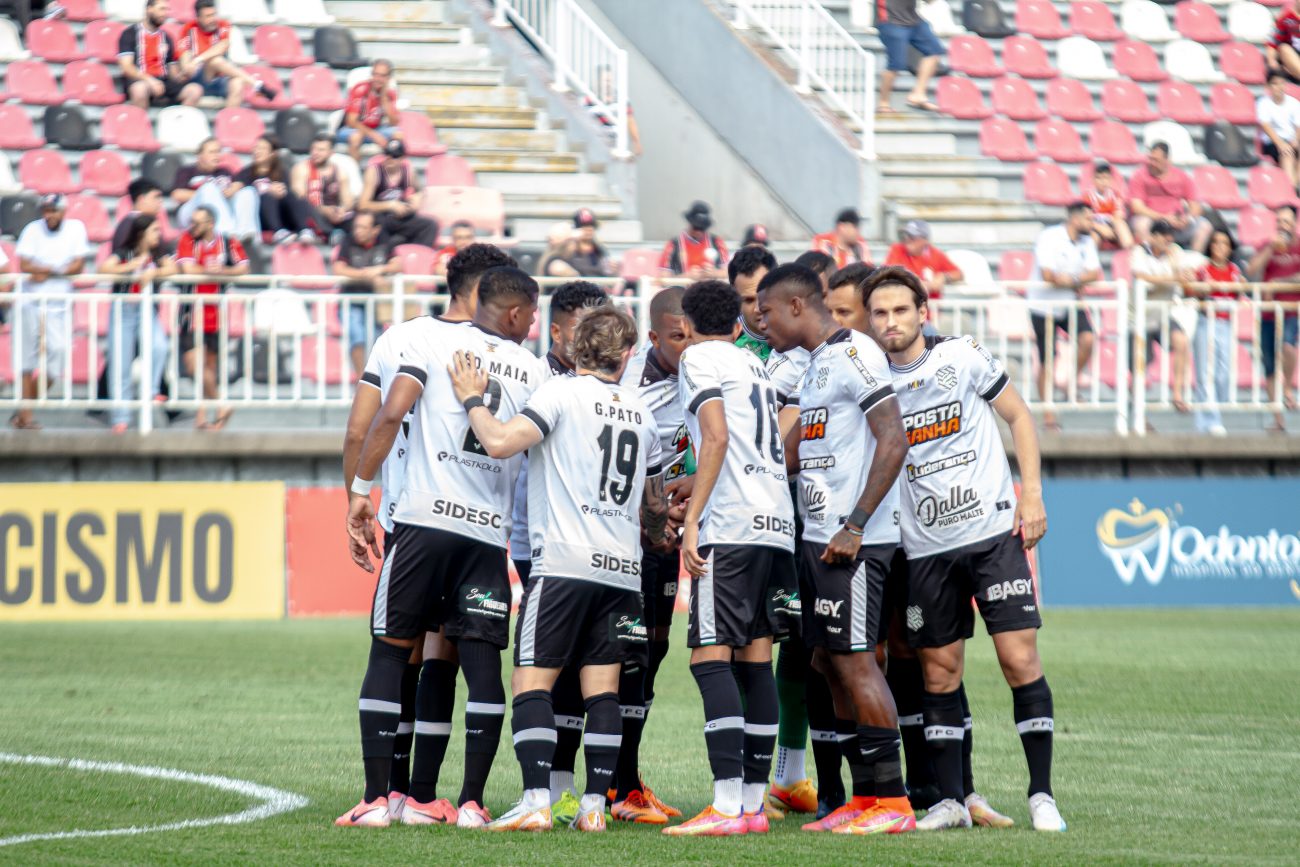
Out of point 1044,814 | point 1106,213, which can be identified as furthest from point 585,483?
point 1106,213

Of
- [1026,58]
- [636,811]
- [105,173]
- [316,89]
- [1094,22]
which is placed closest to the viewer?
[636,811]

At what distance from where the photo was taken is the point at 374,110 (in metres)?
19.8

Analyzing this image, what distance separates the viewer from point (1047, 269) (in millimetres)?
18031

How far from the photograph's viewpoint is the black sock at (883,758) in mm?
6828

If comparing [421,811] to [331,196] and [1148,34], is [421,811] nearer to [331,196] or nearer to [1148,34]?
[331,196]

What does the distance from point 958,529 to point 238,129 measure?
14.6 metres

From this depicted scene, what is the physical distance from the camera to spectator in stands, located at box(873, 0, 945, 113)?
23328 mm

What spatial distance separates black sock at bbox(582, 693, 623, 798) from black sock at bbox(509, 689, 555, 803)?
14cm

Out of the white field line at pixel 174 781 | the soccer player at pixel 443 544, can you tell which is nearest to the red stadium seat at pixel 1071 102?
the soccer player at pixel 443 544

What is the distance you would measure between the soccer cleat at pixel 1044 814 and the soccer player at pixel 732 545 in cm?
101

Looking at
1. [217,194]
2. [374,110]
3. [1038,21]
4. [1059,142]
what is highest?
[1038,21]

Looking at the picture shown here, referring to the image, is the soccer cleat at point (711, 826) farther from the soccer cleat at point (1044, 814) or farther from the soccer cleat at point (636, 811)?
the soccer cleat at point (1044, 814)

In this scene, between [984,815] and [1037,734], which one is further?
[984,815]

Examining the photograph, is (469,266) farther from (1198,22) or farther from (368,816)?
(1198,22)
